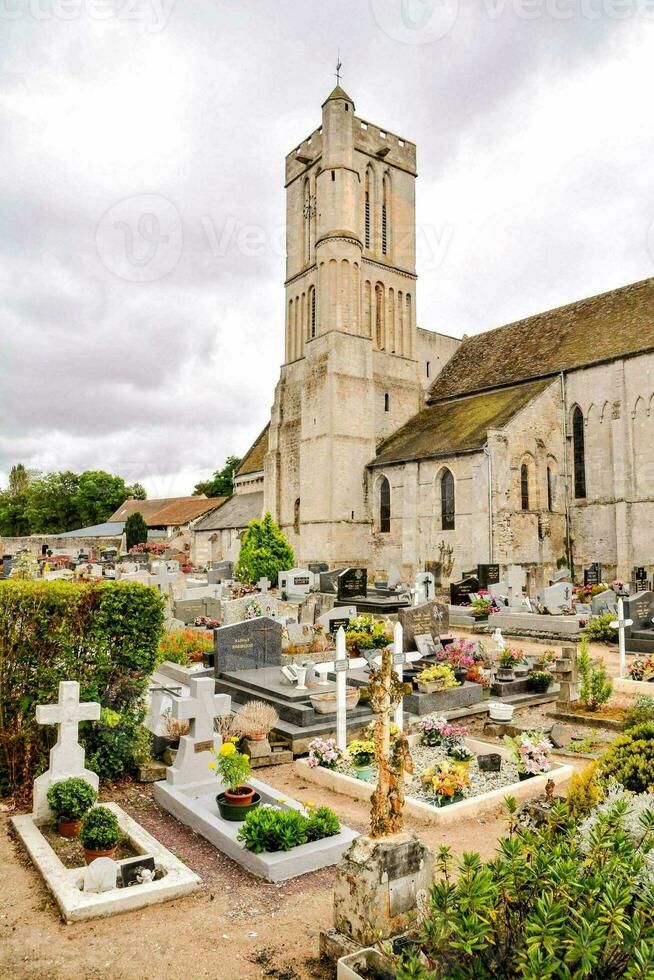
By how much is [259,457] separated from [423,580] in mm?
24832

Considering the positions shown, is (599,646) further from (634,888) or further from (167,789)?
(634,888)

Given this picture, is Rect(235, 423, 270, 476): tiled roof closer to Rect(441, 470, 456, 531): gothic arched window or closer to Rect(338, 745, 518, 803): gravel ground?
Rect(441, 470, 456, 531): gothic arched window

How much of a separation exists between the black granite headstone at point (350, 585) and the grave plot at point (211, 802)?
54.5ft

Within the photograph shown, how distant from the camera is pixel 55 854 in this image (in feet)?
17.9

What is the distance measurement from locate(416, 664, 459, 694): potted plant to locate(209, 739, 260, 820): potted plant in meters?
4.74

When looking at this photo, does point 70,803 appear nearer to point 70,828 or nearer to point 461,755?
point 70,828

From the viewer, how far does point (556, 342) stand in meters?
31.9

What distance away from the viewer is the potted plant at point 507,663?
38.4 feet

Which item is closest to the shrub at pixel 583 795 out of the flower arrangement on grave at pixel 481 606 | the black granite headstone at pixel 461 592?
the flower arrangement on grave at pixel 481 606

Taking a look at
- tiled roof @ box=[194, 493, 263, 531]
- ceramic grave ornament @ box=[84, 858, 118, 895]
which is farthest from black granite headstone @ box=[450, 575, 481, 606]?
tiled roof @ box=[194, 493, 263, 531]

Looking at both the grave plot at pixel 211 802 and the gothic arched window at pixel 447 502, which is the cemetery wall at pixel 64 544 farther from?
the grave plot at pixel 211 802

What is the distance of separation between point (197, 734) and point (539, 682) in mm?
6844

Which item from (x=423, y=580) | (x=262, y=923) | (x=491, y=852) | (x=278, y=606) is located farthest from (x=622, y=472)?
(x=262, y=923)

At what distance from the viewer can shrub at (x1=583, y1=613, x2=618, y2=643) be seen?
1673 centimetres
